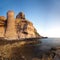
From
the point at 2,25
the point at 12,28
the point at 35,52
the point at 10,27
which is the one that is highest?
the point at 2,25

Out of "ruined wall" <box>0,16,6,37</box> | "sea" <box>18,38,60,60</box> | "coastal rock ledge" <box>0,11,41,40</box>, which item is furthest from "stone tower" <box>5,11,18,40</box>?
"sea" <box>18,38,60,60</box>

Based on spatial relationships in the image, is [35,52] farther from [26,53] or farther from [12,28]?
[12,28]

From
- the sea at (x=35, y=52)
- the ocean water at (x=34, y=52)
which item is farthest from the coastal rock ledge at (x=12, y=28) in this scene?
the ocean water at (x=34, y=52)

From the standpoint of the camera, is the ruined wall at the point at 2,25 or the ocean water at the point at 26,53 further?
the ruined wall at the point at 2,25

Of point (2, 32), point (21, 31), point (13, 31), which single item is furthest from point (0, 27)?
point (21, 31)

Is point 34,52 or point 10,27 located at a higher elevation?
point 10,27

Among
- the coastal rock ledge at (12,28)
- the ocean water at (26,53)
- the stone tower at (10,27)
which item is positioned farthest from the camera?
the coastal rock ledge at (12,28)

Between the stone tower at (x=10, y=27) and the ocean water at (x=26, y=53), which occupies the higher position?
the stone tower at (x=10, y=27)

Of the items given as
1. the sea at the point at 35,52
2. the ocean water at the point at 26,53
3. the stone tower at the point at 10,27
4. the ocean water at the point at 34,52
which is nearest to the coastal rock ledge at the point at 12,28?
the stone tower at the point at 10,27

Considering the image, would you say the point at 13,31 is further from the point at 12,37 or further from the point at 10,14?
the point at 10,14

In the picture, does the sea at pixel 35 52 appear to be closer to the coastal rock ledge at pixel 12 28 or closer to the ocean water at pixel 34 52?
the ocean water at pixel 34 52

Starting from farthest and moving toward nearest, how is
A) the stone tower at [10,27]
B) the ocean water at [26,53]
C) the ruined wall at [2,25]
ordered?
→ the ruined wall at [2,25] < the stone tower at [10,27] < the ocean water at [26,53]

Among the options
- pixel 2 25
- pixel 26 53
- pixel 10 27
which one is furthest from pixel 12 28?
pixel 26 53

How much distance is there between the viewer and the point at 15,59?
12.6 m
